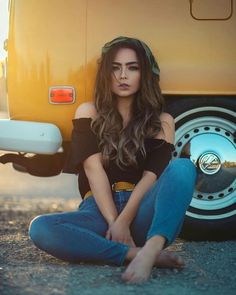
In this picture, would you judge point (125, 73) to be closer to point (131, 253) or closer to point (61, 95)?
point (61, 95)

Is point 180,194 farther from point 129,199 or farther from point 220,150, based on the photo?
point 220,150

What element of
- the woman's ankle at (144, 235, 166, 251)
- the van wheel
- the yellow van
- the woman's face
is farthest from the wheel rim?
the woman's ankle at (144, 235, 166, 251)

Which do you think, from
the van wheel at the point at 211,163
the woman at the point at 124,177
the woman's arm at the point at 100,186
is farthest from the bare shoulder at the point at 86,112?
the van wheel at the point at 211,163

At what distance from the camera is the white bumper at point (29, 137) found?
4.20m

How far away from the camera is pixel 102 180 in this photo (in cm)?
361

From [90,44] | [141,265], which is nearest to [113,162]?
[141,265]

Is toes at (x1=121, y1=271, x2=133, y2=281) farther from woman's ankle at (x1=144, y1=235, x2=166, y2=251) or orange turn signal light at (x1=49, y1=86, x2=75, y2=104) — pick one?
orange turn signal light at (x1=49, y1=86, x2=75, y2=104)

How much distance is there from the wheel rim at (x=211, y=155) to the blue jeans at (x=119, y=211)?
952 mm

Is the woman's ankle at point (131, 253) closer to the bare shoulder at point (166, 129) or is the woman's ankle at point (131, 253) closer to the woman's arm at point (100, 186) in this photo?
the woman's arm at point (100, 186)

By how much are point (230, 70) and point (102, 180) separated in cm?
127

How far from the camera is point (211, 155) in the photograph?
14.7ft

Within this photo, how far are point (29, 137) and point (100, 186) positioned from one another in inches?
31.7

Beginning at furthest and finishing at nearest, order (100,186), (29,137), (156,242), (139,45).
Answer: (29,137)
(139,45)
(100,186)
(156,242)

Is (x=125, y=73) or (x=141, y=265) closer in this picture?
(x=141, y=265)
